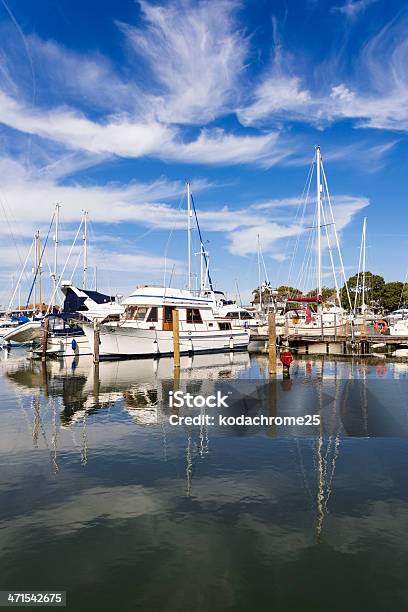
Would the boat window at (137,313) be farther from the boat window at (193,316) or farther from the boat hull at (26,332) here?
the boat hull at (26,332)

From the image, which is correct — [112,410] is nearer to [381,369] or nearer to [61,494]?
[61,494]

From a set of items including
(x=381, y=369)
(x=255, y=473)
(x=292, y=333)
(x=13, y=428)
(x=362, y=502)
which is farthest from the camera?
(x=292, y=333)

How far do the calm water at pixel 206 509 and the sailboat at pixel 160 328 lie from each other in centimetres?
1604

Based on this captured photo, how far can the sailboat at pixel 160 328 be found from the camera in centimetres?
3328

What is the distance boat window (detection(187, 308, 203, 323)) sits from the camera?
37.4 m

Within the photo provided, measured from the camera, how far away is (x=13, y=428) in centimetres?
1438

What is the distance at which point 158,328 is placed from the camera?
3522cm

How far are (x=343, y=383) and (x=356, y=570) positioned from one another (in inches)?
652

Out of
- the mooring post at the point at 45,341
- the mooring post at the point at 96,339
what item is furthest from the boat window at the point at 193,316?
the mooring post at the point at 45,341

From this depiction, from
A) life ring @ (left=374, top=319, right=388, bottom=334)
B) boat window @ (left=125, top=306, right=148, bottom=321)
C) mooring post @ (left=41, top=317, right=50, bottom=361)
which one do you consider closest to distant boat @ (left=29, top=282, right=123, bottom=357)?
mooring post @ (left=41, top=317, right=50, bottom=361)

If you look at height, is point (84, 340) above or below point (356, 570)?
above

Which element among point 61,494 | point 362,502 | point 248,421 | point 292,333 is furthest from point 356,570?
point 292,333

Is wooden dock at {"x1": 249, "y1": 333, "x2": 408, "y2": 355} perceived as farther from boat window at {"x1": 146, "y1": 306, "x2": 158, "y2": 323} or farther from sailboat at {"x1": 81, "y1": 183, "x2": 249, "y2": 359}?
boat window at {"x1": 146, "y1": 306, "x2": 158, "y2": 323}

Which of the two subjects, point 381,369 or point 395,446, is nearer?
point 395,446
